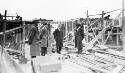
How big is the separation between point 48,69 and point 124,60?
8.51 feet

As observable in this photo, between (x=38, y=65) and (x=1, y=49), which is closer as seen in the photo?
(x=1, y=49)

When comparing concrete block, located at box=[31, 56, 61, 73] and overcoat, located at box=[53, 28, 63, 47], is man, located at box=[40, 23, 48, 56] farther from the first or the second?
concrete block, located at box=[31, 56, 61, 73]

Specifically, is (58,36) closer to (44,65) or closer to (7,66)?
(44,65)

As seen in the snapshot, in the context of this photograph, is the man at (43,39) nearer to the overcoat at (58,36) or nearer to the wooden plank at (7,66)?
the overcoat at (58,36)

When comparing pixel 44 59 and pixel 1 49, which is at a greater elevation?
pixel 1 49

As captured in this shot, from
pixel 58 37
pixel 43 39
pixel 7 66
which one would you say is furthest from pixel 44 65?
pixel 58 37

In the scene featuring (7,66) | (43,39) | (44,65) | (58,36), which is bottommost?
(44,65)

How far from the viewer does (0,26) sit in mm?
13719

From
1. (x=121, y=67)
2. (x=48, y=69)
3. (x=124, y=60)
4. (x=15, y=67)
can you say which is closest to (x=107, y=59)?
(x=124, y=60)

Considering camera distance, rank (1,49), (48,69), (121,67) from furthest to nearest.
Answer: (48,69), (121,67), (1,49)

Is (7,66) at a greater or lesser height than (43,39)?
lesser

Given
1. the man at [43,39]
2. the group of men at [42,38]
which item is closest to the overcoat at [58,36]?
the group of men at [42,38]

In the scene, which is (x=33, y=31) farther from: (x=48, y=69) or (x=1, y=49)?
(x=1, y=49)

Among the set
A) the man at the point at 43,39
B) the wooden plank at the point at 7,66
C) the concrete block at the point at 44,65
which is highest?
the man at the point at 43,39
